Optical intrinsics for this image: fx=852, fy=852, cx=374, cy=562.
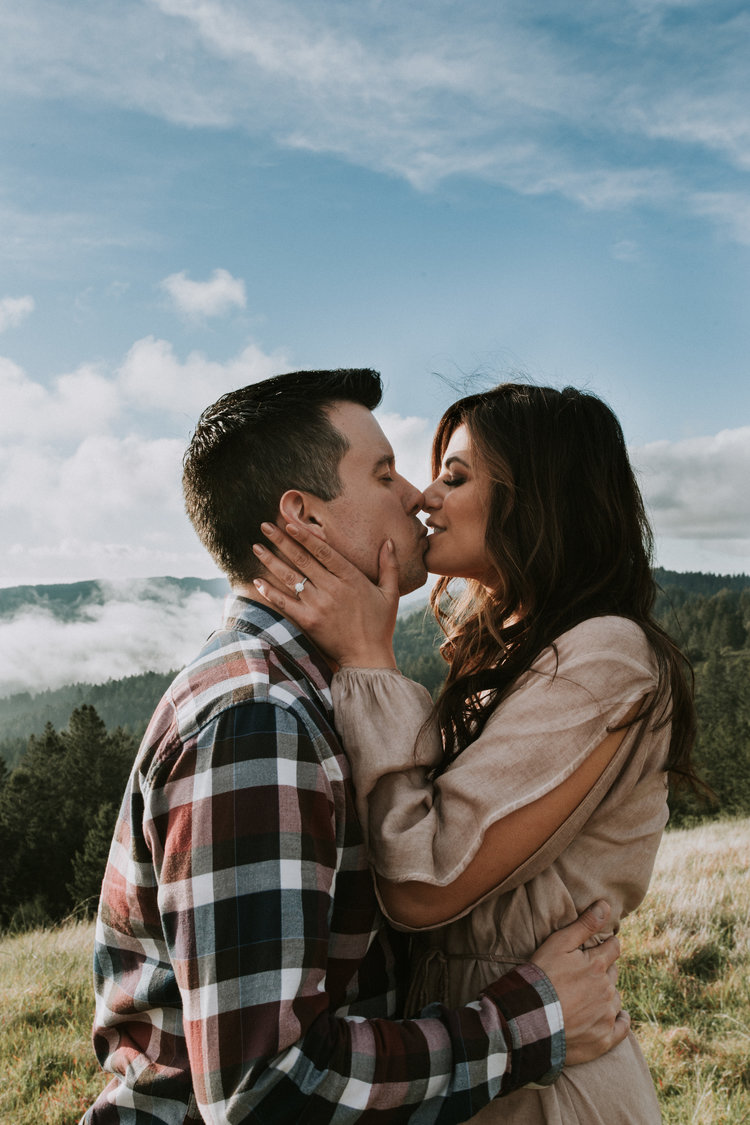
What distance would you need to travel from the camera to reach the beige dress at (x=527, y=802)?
83.4 inches

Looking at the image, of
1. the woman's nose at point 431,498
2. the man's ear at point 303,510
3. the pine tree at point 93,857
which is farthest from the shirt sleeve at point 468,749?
the pine tree at point 93,857

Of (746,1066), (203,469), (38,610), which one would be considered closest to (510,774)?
(203,469)

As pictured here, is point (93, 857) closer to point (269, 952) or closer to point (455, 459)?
point (455, 459)

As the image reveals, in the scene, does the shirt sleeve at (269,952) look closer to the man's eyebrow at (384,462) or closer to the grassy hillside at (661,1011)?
the man's eyebrow at (384,462)

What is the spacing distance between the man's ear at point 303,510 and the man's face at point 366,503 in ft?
0.07

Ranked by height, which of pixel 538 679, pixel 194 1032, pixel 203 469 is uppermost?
pixel 203 469

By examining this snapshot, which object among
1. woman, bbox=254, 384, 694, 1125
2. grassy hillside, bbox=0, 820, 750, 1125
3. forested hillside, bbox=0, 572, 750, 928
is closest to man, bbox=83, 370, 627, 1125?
woman, bbox=254, 384, 694, 1125

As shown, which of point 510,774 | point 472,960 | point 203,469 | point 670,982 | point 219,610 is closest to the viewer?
point 510,774

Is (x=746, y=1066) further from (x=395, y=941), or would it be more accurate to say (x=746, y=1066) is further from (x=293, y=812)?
(x=293, y=812)

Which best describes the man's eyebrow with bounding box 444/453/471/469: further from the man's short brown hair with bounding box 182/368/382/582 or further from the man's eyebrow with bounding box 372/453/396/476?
the man's short brown hair with bounding box 182/368/382/582

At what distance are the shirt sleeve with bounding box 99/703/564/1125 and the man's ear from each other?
88 cm

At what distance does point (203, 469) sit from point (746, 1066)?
4667 mm

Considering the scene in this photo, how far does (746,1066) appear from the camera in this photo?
4.87 m

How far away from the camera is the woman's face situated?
10.0 ft
